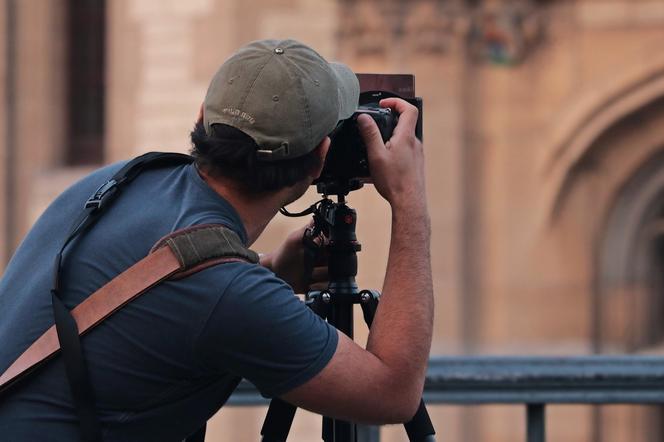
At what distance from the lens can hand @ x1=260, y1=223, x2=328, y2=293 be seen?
9.07 ft

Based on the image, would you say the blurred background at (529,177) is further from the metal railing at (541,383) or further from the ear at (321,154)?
the ear at (321,154)

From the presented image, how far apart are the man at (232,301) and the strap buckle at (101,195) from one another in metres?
0.02

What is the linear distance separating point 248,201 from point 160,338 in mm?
278

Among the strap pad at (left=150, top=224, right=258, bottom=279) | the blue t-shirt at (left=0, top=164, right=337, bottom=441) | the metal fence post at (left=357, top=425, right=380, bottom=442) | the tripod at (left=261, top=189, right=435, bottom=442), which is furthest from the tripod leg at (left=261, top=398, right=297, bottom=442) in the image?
the metal fence post at (left=357, top=425, right=380, bottom=442)

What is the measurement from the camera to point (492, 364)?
334cm

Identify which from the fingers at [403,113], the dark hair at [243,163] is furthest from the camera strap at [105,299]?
the fingers at [403,113]

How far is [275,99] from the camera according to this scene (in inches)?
88.1

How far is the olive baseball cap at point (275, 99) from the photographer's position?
88.0 inches

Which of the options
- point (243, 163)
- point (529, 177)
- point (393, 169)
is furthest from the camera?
point (529, 177)

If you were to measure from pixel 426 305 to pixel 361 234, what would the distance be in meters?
5.88

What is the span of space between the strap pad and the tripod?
0.38 meters

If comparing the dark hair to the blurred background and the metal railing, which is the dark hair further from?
the blurred background

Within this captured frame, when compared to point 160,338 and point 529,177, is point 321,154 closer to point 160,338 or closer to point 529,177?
point 160,338

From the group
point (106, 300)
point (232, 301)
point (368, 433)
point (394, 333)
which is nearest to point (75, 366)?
point (106, 300)
